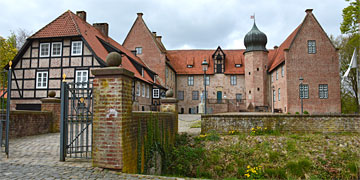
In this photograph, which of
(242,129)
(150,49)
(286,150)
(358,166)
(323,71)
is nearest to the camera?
(358,166)

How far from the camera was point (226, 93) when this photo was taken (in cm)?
3806

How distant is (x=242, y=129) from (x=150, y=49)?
22164mm

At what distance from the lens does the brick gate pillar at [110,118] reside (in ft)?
17.0

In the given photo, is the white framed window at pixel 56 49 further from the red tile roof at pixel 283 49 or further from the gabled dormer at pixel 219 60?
the gabled dormer at pixel 219 60

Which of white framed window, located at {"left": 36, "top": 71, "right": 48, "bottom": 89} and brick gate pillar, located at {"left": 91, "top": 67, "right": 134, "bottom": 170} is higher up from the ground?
Result: white framed window, located at {"left": 36, "top": 71, "right": 48, "bottom": 89}

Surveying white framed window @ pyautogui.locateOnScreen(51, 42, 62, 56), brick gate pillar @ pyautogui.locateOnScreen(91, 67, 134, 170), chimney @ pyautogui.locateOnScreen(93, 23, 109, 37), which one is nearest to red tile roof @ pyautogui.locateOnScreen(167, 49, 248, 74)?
chimney @ pyautogui.locateOnScreen(93, 23, 109, 37)

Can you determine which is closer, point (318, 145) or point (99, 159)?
point (99, 159)

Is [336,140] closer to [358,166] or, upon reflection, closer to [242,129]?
[358,166]

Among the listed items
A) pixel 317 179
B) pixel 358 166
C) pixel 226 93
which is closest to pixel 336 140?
pixel 358 166

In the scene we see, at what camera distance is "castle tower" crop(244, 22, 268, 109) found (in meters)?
33.0

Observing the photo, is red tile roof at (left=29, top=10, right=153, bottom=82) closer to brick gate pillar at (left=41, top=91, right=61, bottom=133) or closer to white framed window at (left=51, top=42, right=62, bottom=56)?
white framed window at (left=51, top=42, right=62, bottom=56)

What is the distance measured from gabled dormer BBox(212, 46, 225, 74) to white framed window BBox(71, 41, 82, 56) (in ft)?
74.2

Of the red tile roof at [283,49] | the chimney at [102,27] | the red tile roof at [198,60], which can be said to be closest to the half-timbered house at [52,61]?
the chimney at [102,27]

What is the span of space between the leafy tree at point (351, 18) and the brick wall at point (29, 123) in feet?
86.1
